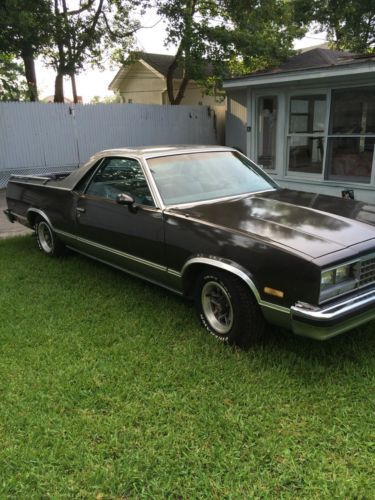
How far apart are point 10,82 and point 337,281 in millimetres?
→ 17638

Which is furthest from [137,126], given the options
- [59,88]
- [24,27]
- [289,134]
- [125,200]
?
[125,200]

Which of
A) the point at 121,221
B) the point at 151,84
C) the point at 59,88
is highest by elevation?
the point at 151,84

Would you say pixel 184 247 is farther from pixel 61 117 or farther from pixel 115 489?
pixel 61 117

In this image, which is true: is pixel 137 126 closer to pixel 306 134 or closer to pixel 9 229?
pixel 306 134

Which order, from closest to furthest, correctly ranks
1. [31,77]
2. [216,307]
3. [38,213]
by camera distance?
1. [216,307]
2. [38,213]
3. [31,77]

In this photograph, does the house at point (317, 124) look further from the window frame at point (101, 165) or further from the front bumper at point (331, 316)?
the front bumper at point (331, 316)

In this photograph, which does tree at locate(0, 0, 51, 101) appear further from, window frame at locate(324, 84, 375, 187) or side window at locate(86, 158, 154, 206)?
side window at locate(86, 158, 154, 206)

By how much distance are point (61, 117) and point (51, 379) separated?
1189 centimetres

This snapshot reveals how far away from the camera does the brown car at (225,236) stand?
9.88ft

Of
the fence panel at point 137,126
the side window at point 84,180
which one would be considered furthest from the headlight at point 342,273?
the fence panel at point 137,126

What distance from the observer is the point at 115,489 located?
2338 mm

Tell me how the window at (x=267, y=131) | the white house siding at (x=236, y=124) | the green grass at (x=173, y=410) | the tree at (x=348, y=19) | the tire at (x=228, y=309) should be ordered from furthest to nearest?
1. the tree at (x=348, y=19)
2. the white house siding at (x=236, y=124)
3. the window at (x=267, y=131)
4. the tire at (x=228, y=309)
5. the green grass at (x=173, y=410)

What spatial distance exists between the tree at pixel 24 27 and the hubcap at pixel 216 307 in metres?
12.4

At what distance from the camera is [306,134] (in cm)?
1006
